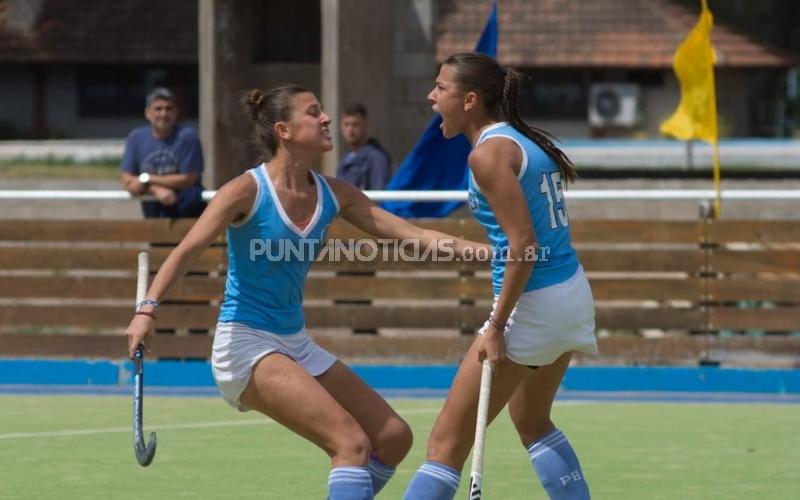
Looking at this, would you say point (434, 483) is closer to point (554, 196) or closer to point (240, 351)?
point (240, 351)

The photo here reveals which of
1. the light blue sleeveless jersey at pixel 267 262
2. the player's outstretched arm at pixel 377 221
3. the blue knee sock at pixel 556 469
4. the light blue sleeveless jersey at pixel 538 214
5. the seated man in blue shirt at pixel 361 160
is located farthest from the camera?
the seated man in blue shirt at pixel 361 160

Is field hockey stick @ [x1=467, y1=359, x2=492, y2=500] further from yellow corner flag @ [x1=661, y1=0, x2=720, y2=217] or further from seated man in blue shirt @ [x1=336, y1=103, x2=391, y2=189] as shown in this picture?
yellow corner flag @ [x1=661, y1=0, x2=720, y2=217]

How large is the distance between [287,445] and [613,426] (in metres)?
2.19

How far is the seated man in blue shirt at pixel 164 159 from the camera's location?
515 inches

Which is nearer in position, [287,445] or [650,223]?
[287,445]

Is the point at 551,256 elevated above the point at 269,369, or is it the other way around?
the point at 551,256

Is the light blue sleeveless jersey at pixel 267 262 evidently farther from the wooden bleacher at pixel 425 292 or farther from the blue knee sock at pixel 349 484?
the wooden bleacher at pixel 425 292

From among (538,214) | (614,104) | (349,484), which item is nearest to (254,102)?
(538,214)

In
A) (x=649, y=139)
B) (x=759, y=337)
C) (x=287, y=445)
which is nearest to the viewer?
(x=287, y=445)

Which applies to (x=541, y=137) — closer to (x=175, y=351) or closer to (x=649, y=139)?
(x=175, y=351)

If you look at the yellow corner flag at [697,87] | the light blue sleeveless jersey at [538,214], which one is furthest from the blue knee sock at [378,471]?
the yellow corner flag at [697,87]

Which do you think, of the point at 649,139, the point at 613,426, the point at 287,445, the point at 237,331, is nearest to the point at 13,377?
the point at 287,445

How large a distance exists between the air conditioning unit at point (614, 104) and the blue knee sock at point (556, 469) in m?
43.6

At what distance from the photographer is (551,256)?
6.52 metres
